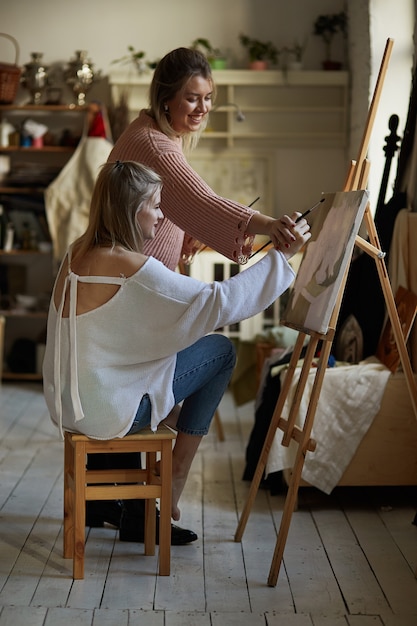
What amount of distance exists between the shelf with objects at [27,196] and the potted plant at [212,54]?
84 centimetres

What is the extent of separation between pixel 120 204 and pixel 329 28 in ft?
13.1

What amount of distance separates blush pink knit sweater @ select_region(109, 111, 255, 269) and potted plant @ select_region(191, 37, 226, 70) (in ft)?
10.5

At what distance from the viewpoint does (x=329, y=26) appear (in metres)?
6.02

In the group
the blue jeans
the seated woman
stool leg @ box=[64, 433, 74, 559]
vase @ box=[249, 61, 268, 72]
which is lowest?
stool leg @ box=[64, 433, 74, 559]

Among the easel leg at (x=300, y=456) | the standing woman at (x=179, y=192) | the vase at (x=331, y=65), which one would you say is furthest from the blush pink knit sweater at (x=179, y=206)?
the vase at (x=331, y=65)

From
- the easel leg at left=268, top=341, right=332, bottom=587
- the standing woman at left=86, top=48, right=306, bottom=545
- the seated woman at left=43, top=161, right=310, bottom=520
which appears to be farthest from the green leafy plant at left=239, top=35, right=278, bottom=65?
the easel leg at left=268, top=341, right=332, bottom=587

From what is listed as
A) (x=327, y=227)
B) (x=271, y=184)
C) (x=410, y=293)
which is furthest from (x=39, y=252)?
(x=327, y=227)

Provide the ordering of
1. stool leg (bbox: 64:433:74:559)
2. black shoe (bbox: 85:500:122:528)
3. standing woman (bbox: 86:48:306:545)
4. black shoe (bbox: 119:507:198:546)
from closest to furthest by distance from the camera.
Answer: standing woman (bbox: 86:48:306:545) < stool leg (bbox: 64:433:74:559) < black shoe (bbox: 119:507:198:546) < black shoe (bbox: 85:500:122:528)

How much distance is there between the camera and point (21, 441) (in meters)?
4.30

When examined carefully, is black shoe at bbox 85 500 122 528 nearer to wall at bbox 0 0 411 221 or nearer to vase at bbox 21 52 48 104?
vase at bbox 21 52 48 104

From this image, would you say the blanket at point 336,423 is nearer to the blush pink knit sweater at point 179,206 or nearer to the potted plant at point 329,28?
the blush pink knit sweater at point 179,206

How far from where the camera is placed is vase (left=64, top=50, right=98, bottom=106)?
5.87 meters

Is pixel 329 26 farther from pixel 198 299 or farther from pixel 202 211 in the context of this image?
pixel 198 299

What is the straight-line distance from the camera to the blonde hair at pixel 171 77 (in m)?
→ 2.84
